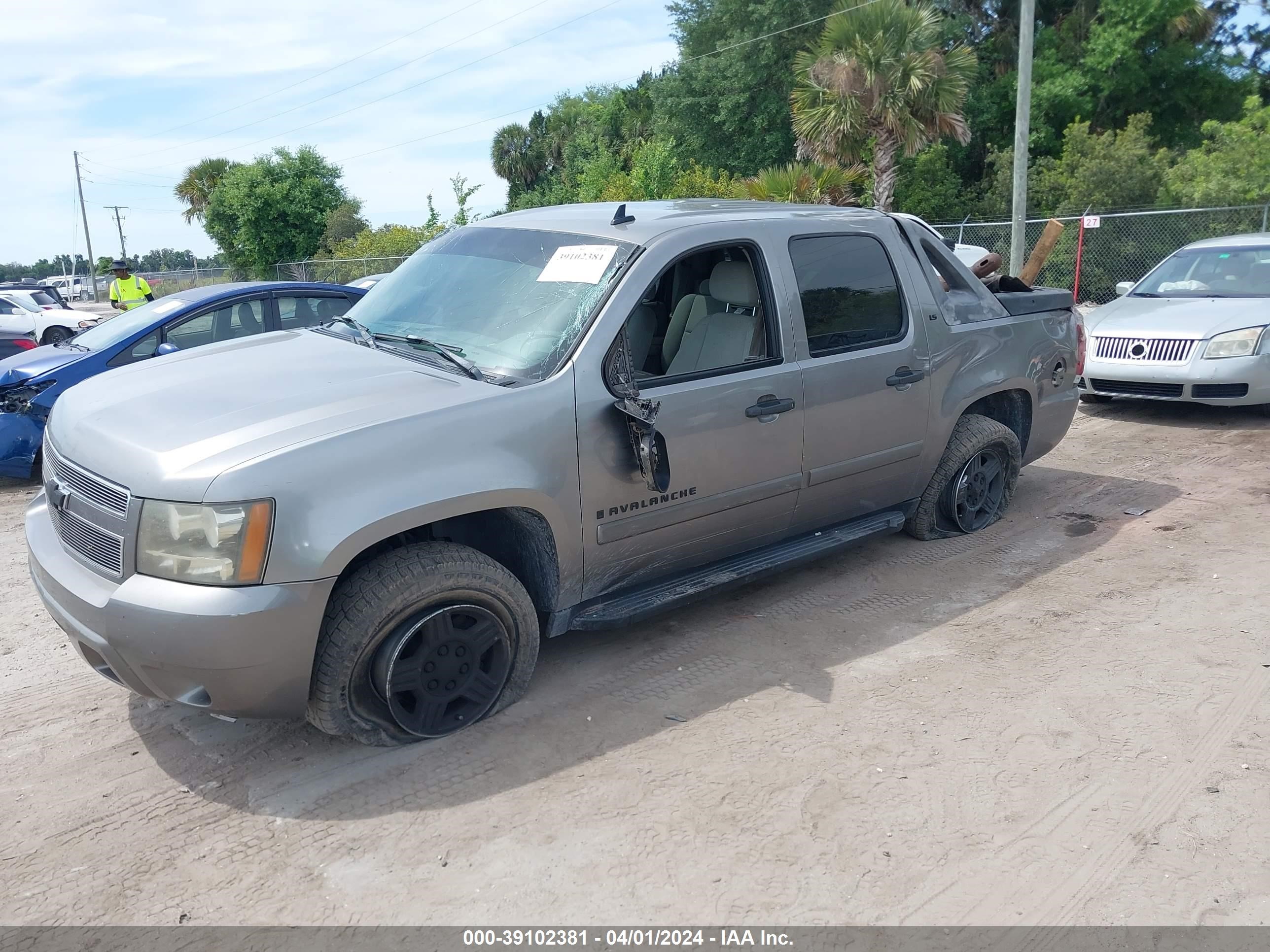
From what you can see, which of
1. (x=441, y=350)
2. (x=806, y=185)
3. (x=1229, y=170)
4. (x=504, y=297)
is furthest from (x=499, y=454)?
(x=1229, y=170)

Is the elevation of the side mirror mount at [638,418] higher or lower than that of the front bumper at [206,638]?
higher

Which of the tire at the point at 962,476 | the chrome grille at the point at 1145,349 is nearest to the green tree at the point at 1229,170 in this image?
the chrome grille at the point at 1145,349

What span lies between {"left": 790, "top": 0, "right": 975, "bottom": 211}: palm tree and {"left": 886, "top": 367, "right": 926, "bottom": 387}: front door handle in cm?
1566

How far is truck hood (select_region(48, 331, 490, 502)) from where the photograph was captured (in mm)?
3133

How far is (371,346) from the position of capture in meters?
4.17

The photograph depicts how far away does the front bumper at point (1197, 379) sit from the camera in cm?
816

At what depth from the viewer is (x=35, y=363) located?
7.54 m

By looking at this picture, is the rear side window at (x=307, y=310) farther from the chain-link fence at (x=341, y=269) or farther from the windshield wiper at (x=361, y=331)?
the chain-link fence at (x=341, y=269)

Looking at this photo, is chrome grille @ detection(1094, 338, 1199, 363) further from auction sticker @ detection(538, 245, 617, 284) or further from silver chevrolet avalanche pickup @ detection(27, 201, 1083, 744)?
auction sticker @ detection(538, 245, 617, 284)

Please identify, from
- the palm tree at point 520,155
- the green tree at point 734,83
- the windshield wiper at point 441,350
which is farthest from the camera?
the palm tree at point 520,155

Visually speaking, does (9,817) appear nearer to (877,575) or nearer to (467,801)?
(467,801)
